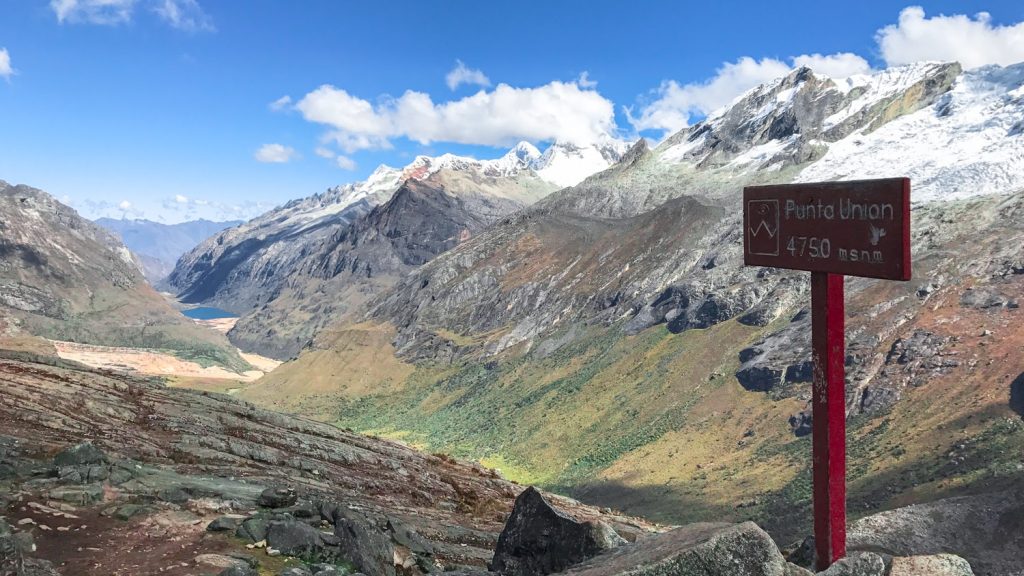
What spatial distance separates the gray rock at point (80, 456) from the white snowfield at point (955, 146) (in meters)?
105

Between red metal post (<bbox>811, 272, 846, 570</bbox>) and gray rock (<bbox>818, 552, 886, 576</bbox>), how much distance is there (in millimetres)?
739

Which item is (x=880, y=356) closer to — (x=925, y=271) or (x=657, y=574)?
(x=925, y=271)

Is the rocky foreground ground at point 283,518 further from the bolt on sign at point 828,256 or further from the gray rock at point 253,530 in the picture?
the bolt on sign at point 828,256

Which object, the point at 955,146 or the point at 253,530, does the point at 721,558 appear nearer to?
the point at 253,530

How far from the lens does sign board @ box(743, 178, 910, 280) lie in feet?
33.0

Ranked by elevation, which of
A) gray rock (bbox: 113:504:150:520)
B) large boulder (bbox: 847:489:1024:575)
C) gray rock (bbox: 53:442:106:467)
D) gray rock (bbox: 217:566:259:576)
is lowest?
large boulder (bbox: 847:489:1024:575)

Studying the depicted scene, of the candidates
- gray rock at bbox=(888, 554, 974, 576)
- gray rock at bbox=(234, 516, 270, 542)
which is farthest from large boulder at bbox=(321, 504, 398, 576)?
gray rock at bbox=(888, 554, 974, 576)

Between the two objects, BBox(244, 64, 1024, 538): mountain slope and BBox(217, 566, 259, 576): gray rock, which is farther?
BBox(244, 64, 1024, 538): mountain slope

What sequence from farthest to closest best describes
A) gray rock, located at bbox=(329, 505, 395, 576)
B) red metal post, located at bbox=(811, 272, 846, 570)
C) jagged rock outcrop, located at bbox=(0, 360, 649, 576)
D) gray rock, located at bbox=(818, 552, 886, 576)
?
jagged rock outcrop, located at bbox=(0, 360, 649, 576) → gray rock, located at bbox=(329, 505, 395, 576) → red metal post, located at bbox=(811, 272, 846, 570) → gray rock, located at bbox=(818, 552, 886, 576)

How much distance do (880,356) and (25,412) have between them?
241 feet

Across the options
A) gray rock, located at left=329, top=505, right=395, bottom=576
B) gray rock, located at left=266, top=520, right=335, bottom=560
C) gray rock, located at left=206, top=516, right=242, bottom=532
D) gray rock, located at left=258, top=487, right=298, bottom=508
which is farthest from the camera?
gray rock, located at left=258, top=487, right=298, bottom=508

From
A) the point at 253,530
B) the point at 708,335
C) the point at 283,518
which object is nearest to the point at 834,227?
the point at 253,530

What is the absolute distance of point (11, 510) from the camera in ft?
54.4

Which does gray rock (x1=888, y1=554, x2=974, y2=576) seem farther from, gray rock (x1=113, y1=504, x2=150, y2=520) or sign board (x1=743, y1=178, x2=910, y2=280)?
gray rock (x1=113, y1=504, x2=150, y2=520)
